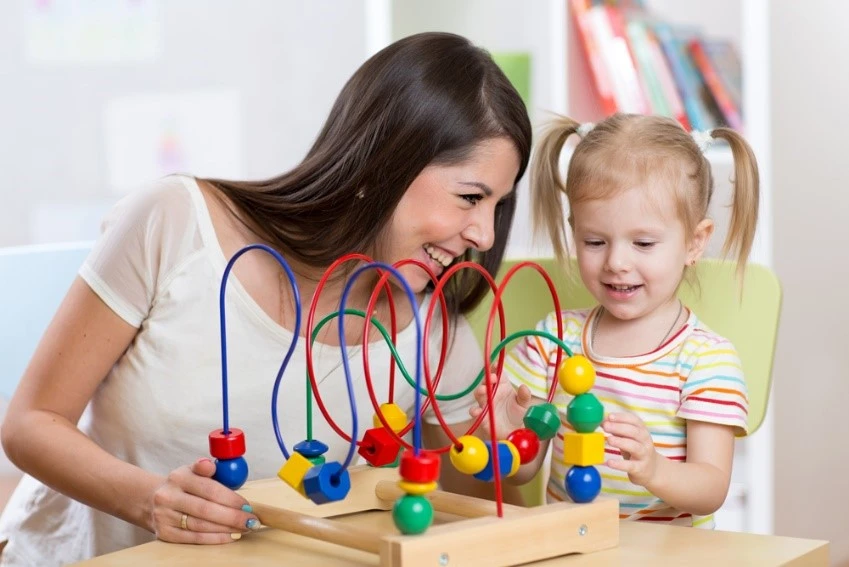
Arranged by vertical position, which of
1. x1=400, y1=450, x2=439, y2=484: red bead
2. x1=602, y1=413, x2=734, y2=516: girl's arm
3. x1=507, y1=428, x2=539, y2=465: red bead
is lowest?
x1=602, y1=413, x2=734, y2=516: girl's arm

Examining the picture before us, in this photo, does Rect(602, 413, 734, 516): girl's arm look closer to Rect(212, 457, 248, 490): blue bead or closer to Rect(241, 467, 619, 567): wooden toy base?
Rect(241, 467, 619, 567): wooden toy base

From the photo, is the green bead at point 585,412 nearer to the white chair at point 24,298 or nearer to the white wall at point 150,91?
the white chair at point 24,298

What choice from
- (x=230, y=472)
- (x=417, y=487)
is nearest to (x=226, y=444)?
(x=230, y=472)

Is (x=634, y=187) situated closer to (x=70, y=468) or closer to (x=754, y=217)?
(x=754, y=217)

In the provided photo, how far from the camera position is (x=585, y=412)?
104 cm

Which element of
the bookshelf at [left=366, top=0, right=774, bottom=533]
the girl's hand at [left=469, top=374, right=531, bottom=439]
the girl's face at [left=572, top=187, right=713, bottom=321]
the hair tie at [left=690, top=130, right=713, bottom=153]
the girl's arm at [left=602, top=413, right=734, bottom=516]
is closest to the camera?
the girl's arm at [left=602, top=413, right=734, bottom=516]

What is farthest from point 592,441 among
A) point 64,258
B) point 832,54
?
point 832,54

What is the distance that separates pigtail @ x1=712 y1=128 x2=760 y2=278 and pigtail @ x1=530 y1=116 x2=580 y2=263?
224 millimetres

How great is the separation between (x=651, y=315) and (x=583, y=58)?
1378 millimetres

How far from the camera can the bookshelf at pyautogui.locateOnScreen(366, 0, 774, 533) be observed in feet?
7.56

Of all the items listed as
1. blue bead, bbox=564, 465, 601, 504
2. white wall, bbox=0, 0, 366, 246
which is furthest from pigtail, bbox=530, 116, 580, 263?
white wall, bbox=0, 0, 366, 246

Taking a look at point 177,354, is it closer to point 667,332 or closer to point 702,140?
point 667,332

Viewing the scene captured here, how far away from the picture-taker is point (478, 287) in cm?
160

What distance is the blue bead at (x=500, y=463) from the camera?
41.4 inches
